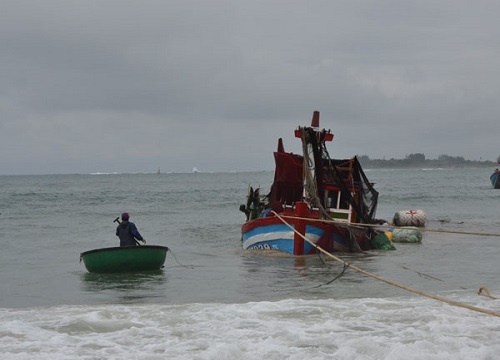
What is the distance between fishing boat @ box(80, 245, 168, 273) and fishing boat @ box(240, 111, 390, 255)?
3.84 metres

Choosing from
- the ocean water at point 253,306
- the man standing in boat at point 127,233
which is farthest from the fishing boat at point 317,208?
the man standing in boat at point 127,233

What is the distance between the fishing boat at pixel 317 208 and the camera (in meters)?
18.0

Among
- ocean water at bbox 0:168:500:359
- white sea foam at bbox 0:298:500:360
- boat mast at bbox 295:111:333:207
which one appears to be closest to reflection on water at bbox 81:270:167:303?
ocean water at bbox 0:168:500:359

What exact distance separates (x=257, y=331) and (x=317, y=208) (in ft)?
30.9

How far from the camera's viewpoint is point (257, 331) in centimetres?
960

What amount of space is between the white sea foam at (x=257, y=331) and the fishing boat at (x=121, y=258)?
3737 millimetres

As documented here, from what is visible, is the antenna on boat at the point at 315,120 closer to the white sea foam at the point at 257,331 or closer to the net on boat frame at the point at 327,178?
the net on boat frame at the point at 327,178

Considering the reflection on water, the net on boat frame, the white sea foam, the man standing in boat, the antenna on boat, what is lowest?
the reflection on water

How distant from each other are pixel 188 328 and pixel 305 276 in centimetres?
575

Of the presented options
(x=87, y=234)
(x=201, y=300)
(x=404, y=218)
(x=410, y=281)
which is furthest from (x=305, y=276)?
(x=87, y=234)

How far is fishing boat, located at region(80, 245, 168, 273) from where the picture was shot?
15664mm

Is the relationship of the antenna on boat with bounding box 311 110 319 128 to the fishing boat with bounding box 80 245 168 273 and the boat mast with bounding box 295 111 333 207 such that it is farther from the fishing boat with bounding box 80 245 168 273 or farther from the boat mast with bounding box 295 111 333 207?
the fishing boat with bounding box 80 245 168 273

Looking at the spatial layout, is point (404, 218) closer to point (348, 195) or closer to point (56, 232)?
point (348, 195)

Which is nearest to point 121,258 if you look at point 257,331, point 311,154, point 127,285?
point 127,285
